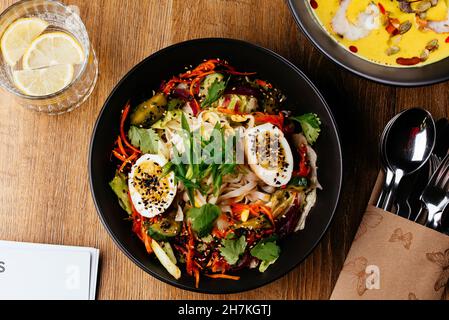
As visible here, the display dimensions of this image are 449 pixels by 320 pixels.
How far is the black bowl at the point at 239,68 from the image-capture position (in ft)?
5.83

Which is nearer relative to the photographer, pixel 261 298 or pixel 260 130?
pixel 260 130

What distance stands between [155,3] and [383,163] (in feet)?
3.13

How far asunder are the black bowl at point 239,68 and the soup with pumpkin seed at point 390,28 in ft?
0.68

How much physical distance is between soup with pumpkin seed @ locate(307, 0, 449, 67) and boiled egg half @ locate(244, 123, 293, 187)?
365 mm

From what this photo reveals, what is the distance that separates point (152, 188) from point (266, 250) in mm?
406

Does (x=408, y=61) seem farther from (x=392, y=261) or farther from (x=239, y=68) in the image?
(x=392, y=261)

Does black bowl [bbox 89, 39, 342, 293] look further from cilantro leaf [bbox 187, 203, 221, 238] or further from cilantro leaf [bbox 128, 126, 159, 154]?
cilantro leaf [bbox 187, 203, 221, 238]

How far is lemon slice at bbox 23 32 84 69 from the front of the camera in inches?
76.2

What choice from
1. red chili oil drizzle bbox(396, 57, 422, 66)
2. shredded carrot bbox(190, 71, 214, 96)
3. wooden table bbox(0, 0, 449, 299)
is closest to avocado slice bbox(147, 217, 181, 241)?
wooden table bbox(0, 0, 449, 299)

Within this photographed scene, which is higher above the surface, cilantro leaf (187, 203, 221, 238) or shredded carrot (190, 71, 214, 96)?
shredded carrot (190, 71, 214, 96)
